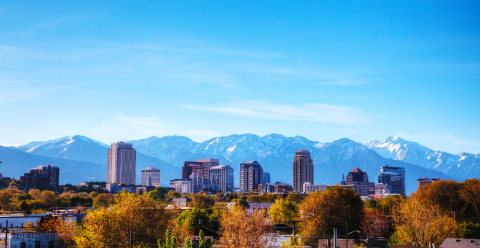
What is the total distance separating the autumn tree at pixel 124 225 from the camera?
67.2 m

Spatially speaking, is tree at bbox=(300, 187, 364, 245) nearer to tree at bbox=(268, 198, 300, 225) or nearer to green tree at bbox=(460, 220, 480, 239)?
green tree at bbox=(460, 220, 480, 239)

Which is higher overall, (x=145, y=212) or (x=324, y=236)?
(x=145, y=212)

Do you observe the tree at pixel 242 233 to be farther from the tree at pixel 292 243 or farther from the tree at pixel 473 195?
the tree at pixel 473 195

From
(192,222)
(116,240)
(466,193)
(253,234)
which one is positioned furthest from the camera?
(466,193)

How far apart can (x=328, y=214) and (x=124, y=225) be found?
5095 cm

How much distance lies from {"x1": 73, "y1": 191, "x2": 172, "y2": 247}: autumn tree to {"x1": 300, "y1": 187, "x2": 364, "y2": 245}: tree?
3978cm

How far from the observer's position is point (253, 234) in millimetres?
78188

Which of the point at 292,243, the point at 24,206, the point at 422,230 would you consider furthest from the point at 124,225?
the point at 24,206

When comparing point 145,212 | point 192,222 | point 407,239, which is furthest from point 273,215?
point 145,212

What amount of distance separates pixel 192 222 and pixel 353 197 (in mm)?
39663

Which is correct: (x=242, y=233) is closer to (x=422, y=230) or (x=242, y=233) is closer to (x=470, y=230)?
(x=422, y=230)

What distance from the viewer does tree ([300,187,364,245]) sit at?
4058 inches

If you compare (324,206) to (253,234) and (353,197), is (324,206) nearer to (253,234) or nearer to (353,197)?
(353,197)

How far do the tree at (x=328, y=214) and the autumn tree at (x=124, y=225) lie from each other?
39783 millimetres
